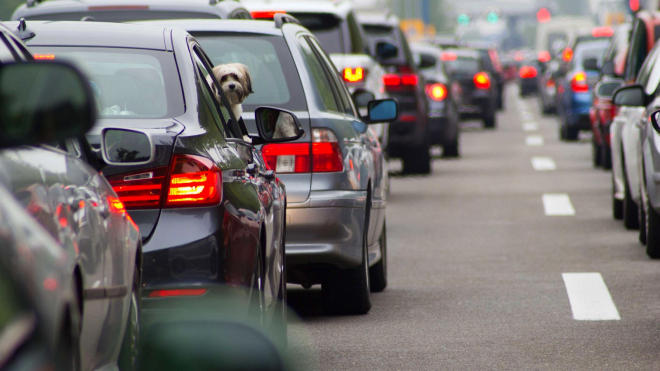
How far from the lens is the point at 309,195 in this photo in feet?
24.4

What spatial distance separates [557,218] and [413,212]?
170 cm

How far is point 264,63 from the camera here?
7.80m

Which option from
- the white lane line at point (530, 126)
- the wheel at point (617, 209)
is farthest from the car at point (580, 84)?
the wheel at point (617, 209)

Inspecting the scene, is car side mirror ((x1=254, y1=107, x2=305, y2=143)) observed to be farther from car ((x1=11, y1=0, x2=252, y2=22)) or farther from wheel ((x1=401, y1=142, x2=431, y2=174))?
wheel ((x1=401, y1=142, x2=431, y2=174))

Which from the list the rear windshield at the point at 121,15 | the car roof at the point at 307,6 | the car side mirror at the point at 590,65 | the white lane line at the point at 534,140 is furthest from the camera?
the white lane line at the point at 534,140

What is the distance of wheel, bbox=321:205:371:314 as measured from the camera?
7809 mm

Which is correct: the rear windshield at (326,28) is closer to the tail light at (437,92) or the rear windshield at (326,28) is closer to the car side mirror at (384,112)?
the car side mirror at (384,112)

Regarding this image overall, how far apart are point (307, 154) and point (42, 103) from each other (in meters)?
5.03

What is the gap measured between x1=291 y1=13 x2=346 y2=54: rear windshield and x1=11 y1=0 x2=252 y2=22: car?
3.32 m

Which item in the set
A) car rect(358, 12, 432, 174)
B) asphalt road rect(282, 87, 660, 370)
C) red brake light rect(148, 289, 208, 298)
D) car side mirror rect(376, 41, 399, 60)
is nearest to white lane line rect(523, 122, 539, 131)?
car rect(358, 12, 432, 174)

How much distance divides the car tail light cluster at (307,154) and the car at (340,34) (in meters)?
5.96

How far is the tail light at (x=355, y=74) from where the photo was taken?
13828mm

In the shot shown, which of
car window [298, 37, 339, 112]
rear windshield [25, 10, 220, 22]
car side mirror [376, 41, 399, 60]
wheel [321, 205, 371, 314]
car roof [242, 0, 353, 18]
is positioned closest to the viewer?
car window [298, 37, 339, 112]

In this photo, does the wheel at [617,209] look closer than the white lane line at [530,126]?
Yes
